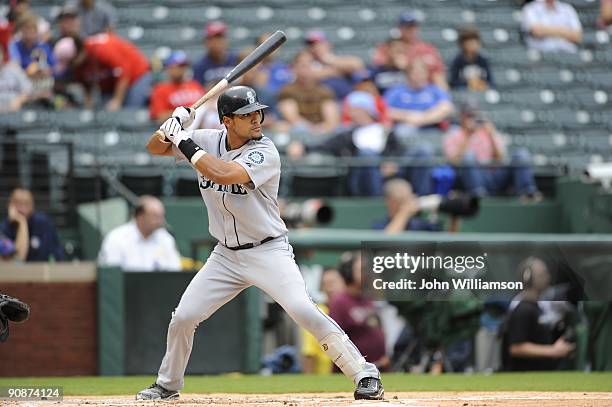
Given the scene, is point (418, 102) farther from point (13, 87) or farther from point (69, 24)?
point (13, 87)

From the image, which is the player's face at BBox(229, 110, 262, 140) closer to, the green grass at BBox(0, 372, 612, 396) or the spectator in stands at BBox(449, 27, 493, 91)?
the green grass at BBox(0, 372, 612, 396)

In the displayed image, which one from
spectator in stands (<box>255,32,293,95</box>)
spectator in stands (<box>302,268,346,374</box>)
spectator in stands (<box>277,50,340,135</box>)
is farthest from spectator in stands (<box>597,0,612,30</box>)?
spectator in stands (<box>302,268,346,374</box>)

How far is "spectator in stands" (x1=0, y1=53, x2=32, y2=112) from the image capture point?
1211 centimetres

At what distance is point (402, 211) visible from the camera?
10.1 metres

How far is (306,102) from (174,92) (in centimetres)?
135

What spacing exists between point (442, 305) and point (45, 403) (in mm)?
3777

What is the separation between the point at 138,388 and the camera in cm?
772

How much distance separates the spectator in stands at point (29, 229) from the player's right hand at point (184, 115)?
4024 millimetres

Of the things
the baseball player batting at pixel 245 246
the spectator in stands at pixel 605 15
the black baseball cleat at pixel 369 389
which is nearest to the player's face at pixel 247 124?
the baseball player batting at pixel 245 246

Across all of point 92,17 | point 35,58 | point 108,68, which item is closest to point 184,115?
point 108,68

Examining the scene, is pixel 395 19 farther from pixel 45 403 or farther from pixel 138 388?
pixel 45 403

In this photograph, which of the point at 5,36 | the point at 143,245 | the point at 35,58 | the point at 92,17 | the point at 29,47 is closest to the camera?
the point at 143,245

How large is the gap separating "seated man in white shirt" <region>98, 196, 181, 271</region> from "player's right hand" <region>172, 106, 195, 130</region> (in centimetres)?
335

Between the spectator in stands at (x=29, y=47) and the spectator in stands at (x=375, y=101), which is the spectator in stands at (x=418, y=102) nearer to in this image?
the spectator in stands at (x=375, y=101)
